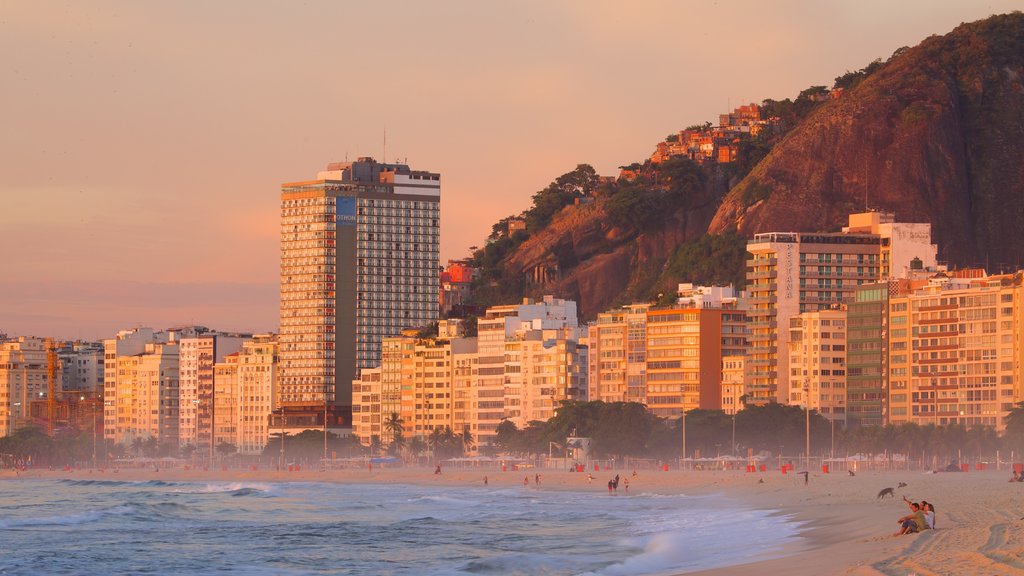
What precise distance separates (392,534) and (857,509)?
17.4m

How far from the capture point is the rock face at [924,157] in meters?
172

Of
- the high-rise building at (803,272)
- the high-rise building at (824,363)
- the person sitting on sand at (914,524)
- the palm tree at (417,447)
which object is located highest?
the high-rise building at (803,272)

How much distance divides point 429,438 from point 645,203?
35953 mm

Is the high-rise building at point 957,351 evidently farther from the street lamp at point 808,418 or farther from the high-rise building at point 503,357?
the high-rise building at point 503,357

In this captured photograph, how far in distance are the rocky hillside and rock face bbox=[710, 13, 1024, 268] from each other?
10cm

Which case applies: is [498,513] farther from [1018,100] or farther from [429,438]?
[1018,100]

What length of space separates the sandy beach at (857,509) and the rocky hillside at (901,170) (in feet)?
157

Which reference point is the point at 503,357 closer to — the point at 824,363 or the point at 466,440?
the point at 466,440

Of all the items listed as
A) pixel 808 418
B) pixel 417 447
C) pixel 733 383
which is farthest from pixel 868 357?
pixel 417 447

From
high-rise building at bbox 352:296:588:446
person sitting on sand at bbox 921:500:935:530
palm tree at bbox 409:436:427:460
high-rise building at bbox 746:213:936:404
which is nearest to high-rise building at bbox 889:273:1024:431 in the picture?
high-rise building at bbox 746:213:936:404

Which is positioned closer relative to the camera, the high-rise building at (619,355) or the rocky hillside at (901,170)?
the high-rise building at (619,355)

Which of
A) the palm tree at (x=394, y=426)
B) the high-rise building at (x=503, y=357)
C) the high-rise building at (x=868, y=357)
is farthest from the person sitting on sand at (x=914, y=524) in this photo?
the palm tree at (x=394, y=426)

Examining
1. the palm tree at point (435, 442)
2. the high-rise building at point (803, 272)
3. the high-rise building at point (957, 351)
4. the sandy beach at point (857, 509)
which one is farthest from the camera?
the palm tree at point (435, 442)

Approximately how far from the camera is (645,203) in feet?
629
